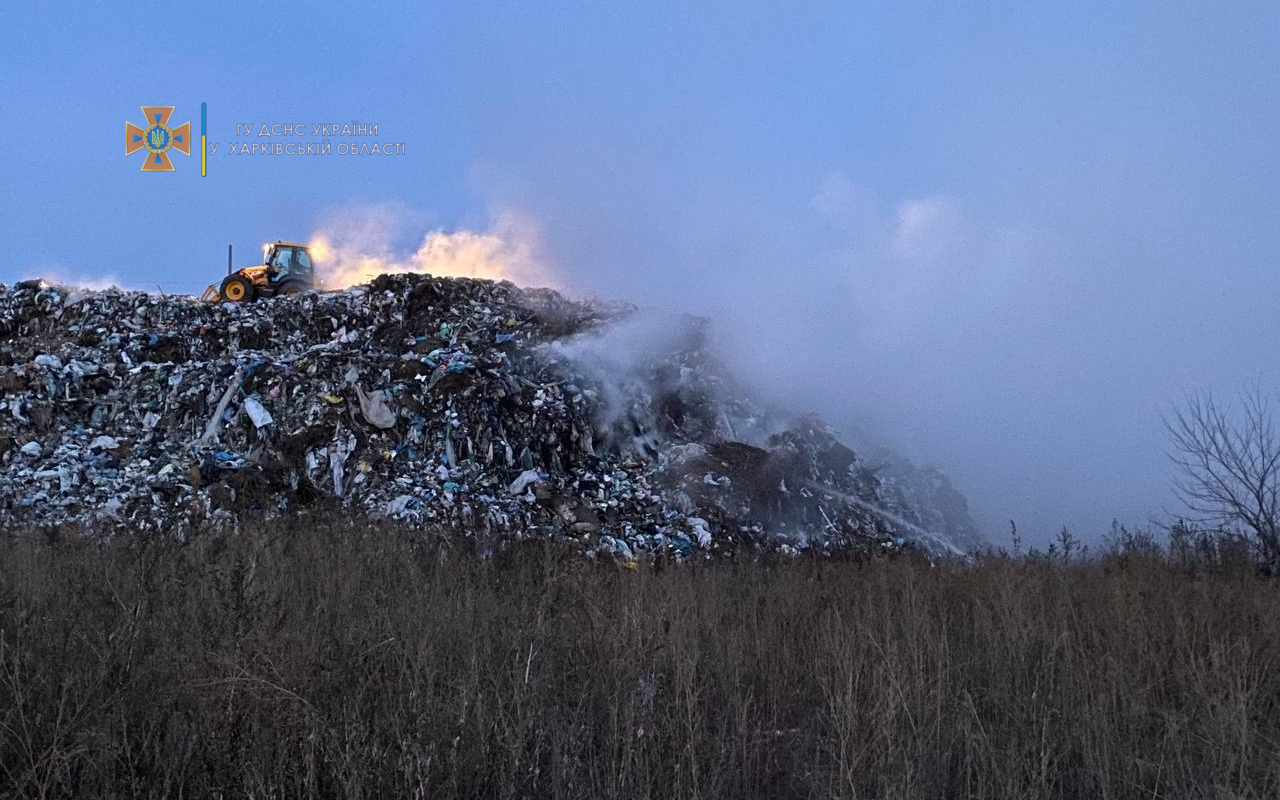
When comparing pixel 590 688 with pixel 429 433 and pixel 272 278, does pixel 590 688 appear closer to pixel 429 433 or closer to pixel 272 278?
pixel 429 433

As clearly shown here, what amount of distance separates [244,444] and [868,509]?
7799 millimetres

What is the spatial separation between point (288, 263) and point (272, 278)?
0.60 m

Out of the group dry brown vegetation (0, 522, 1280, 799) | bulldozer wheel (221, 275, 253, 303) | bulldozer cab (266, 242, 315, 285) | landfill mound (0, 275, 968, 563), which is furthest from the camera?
bulldozer cab (266, 242, 315, 285)

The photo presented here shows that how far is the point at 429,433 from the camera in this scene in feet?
28.1

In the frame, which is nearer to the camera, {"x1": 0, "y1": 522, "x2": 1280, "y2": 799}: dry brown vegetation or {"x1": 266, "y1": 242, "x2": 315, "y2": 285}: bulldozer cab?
{"x1": 0, "y1": 522, "x2": 1280, "y2": 799}: dry brown vegetation

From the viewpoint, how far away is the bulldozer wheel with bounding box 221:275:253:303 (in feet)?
47.2

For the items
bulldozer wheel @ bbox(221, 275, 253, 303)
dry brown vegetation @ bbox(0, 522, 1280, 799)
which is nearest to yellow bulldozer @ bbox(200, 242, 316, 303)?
bulldozer wheel @ bbox(221, 275, 253, 303)

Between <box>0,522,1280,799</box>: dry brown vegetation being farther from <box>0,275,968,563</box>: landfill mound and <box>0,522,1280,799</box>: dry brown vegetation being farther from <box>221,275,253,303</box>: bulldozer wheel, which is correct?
<box>221,275,253,303</box>: bulldozer wheel

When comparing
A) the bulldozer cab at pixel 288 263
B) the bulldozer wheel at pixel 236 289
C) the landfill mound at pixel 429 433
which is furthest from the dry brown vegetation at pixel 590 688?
the bulldozer cab at pixel 288 263

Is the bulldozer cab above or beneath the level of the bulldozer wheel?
above

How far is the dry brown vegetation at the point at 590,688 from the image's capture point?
223 centimetres

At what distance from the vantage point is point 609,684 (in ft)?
10.1

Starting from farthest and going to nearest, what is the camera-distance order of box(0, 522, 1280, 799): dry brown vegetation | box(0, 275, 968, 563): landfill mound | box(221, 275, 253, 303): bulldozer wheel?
1. box(221, 275, 253, 303): bulldozer wheel
2. box(0, 275, 968, 563): landfill mound
3. box(0, 522, 1280, 799): dry brown vegetation

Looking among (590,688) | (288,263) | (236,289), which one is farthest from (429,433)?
(288,263)
